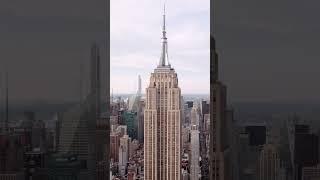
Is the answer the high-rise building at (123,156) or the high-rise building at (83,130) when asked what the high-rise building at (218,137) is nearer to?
the high-rise building at (83,130)

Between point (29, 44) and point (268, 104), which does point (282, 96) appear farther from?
point (29, 44)

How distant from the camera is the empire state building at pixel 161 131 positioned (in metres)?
8.39

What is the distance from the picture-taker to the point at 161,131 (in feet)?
30.0

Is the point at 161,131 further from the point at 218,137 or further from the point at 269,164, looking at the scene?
the point at 269,164

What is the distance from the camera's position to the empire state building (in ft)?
27.5

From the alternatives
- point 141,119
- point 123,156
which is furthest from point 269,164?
point 141,119

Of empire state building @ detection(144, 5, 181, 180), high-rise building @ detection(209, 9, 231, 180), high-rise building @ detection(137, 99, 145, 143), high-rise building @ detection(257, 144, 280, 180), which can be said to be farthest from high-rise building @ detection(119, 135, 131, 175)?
high-rise building @ detection(257, 144, 280, 180)

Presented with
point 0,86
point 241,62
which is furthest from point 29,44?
point 241,62

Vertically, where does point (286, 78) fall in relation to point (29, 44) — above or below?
below

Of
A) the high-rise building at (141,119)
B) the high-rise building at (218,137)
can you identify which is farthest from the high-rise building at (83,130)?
the high-rise building at (141,119)

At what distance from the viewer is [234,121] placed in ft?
9.70

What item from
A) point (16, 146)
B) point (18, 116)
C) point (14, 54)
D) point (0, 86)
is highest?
point (14, 54)

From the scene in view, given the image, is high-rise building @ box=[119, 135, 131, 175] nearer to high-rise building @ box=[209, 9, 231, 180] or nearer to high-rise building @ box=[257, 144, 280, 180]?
high-rise building @ box=[209, 9, 231, 180]

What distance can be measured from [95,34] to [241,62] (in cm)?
95
